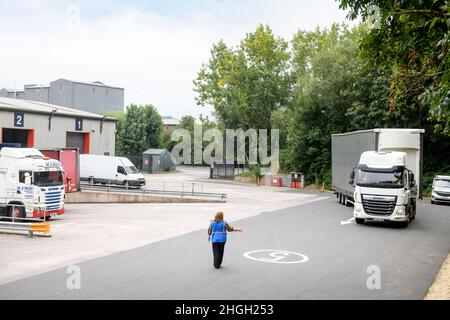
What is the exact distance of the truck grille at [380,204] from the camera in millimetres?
20141

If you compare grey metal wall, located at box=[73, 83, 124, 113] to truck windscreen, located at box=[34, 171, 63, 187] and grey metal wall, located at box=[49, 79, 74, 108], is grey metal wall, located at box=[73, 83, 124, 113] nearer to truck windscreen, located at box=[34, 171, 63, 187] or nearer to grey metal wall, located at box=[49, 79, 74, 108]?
grey metal wall, located at box=[49, 79, 74, 108]

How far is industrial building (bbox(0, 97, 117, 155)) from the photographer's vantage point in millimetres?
40606

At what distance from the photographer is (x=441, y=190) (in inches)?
1257

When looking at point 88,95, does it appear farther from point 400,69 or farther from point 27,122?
point 400,69

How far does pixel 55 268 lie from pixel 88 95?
82360 millimetres

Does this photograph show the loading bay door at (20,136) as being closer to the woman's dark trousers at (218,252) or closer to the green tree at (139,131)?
the green tree at (139,131)

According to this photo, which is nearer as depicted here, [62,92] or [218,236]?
[218,236]

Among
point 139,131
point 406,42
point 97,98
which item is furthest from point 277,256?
point 97,98

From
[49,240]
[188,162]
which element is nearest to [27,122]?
[49,240]

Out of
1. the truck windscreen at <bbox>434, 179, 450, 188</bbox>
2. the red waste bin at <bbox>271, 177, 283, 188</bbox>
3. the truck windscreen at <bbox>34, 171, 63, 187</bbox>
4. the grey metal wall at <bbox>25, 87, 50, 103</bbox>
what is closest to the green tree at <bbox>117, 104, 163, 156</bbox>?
the grey metal wall at <bbox>25, 87, 50, 103</bbox>

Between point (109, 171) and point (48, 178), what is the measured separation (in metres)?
18.4

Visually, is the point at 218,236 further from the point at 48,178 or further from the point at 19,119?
the point at 19,119

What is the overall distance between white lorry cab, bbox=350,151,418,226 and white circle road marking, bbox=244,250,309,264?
6.67 metres

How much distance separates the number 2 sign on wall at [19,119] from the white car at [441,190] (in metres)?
31.4
